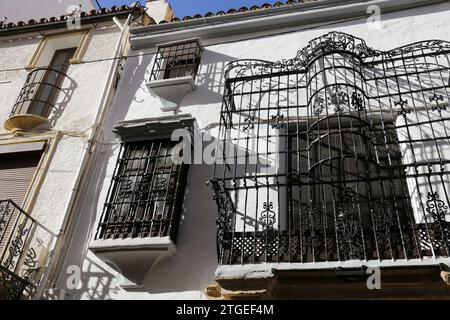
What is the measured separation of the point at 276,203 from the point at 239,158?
1.01m

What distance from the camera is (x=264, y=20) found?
8.45 metres

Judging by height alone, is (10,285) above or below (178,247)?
below

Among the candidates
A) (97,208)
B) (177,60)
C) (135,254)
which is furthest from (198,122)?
(135,254)

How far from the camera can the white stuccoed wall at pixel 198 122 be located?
5734mm

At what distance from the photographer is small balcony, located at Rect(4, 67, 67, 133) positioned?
26.3ft

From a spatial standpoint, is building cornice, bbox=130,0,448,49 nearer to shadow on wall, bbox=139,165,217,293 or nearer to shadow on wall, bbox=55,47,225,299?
shadow on wall, bbox=55,47,225,299

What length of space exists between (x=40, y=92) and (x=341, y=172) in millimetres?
5916

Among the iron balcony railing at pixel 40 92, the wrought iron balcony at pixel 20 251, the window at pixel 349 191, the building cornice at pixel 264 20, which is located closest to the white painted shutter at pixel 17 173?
the wrought iron balcony at pixel 20 251

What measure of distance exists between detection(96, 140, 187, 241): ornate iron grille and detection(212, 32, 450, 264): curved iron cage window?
0.72 metres

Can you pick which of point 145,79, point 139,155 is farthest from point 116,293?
point 145,79

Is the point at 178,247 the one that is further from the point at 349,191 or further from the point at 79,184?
the point at 349,191

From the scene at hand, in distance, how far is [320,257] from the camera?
4.77 meters
